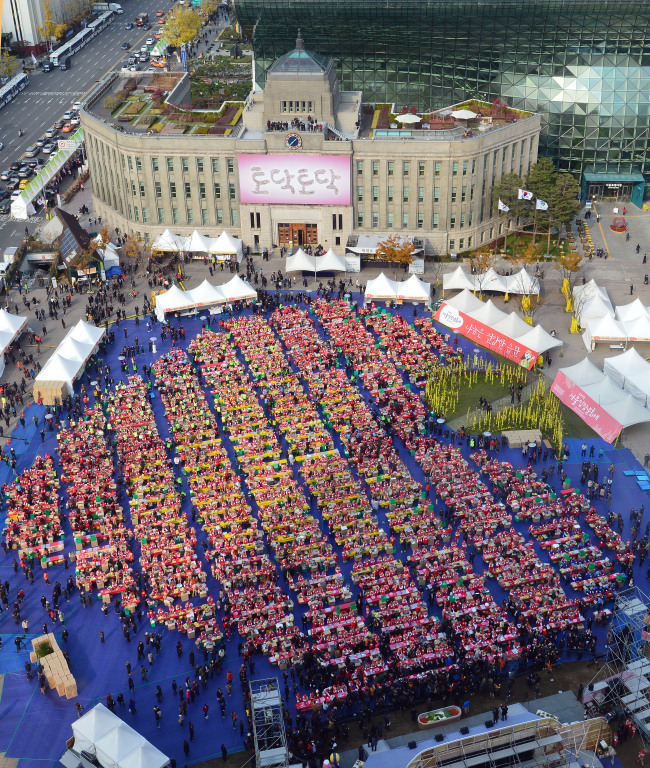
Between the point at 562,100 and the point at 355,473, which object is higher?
the point at 562,100

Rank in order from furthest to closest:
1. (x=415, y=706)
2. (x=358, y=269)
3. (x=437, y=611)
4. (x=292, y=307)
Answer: (x=358, y=269) < (x=292, y=307) < (x=437, y=611) < (x=415, y=706)

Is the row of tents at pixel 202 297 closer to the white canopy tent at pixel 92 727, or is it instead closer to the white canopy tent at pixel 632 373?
the white canopy tent at pixel 632 373

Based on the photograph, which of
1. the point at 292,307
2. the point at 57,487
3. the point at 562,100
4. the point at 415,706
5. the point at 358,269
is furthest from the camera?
the point at 562,100

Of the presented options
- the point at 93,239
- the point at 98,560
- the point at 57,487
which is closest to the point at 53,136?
the point at 93,239

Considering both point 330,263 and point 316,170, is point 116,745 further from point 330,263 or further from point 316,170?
point 316,170

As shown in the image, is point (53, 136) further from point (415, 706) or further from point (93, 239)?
point (415, 706)

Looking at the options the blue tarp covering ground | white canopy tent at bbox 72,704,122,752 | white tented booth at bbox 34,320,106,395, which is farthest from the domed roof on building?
white canopy tent at bbox 72,704,122,752

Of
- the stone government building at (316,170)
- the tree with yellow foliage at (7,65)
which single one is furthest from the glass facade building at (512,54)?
the tree with yellow foliage at (7,65)

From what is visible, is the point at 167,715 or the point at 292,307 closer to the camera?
the point at 167,715

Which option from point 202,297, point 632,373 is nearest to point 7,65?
point 202,297
